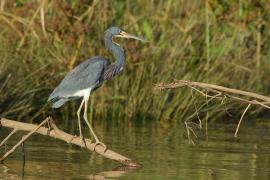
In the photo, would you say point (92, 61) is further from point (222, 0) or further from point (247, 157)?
point (222, 0)

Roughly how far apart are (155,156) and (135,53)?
4665 mm

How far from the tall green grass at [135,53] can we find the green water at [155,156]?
2.55 feet

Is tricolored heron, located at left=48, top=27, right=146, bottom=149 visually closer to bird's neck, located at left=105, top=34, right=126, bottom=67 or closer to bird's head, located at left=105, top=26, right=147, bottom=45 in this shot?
bird's neck, located at left=105, top=34, right=126, bottom=67

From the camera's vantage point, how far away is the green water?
9969 mm

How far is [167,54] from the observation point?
1636 centimetres

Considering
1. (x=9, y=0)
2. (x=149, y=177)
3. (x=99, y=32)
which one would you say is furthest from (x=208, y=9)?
(x=149, y=177)

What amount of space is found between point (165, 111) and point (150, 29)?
164 centimetres

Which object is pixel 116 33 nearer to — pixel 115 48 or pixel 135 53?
pixel 115 48

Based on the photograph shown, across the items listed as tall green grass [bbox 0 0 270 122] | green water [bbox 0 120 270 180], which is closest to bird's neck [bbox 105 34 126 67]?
green water [bbox 0 120 270 180]

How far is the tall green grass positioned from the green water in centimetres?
78

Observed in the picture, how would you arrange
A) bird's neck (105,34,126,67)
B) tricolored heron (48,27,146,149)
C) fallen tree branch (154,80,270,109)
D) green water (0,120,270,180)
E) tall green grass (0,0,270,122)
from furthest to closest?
tall green grass (0,0,270,122) → bird's neck (105,34,126,67) → tricolored heron (48,27,146,149) → green water (0,120,270,180) → fallen tree branch (154,80,270,109)

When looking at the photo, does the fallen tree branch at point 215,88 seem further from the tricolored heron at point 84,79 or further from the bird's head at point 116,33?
the bird's head at point 116,33

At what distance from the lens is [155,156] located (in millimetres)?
11570

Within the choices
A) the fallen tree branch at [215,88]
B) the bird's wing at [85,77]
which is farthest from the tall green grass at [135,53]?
the fallen tree branch at [215,88]
